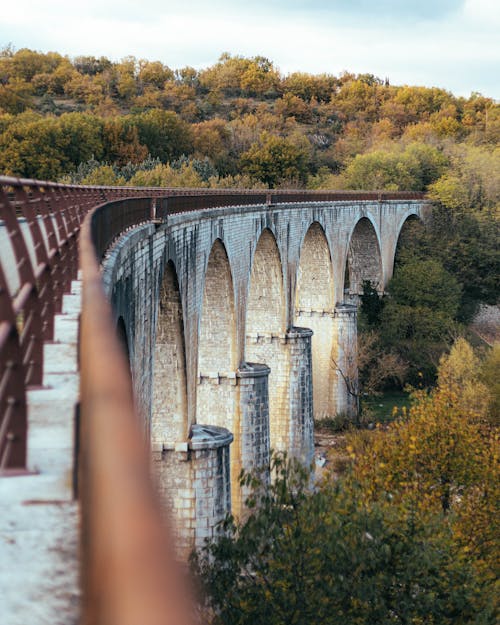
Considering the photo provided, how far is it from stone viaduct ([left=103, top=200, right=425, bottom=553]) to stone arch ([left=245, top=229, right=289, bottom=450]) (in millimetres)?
38

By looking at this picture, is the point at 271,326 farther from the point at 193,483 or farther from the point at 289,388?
the point at 193,483

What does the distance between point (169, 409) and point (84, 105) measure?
87788 millimetres

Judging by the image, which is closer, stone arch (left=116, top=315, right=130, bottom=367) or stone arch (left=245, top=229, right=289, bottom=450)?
stone arch (left=116, top=315, right=130, bottom=367)

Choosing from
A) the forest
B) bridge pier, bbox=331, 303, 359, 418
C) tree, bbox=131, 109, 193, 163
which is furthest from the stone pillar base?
tree, bbox=131, 109, 193, 163

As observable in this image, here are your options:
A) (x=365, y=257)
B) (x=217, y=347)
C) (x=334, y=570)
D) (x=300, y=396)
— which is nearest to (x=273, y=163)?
(x=365, y=257)

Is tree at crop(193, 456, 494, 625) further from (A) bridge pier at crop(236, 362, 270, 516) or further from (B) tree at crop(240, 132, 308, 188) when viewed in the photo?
(B) tree at crop(240, 132, 308, 188)

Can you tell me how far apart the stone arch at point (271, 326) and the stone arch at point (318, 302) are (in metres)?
7.73

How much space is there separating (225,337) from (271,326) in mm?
7114

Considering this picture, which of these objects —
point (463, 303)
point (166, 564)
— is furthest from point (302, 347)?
point (166, 564)

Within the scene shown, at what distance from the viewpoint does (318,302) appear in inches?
1594

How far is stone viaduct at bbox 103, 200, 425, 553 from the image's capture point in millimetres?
14203

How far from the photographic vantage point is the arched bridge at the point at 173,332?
1.42 meters

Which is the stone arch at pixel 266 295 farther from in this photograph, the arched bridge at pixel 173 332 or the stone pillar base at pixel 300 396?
the stone pillar base at pixel 300 396

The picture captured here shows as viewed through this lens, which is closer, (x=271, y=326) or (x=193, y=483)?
(x=193, y=483)
